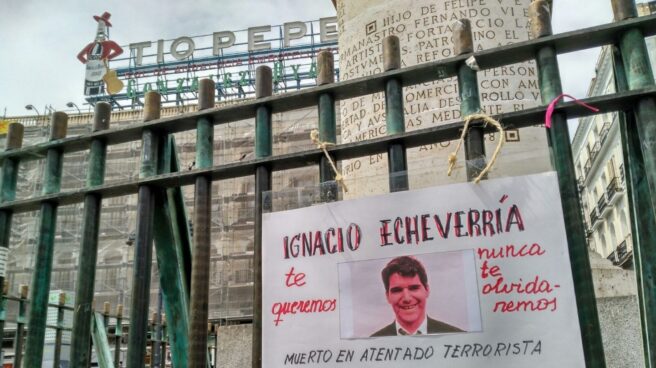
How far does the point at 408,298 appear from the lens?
225 centimetres

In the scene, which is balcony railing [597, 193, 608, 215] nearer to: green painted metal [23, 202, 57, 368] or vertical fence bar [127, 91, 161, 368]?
vertical fence bar [127, 91, 161, 368]

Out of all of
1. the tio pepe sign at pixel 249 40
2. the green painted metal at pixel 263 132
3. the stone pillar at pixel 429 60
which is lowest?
the green painted metal at pixel 263 132

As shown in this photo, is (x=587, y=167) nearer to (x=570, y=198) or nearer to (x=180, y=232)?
(x=180, y=232)

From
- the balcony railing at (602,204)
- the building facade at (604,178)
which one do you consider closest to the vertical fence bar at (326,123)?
the building facade at (604,178)

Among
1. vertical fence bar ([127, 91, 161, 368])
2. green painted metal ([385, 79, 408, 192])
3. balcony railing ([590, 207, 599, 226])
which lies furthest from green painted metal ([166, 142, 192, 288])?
balcony railing ([590, 207, 599, 226])

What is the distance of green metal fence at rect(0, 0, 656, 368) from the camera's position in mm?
2227

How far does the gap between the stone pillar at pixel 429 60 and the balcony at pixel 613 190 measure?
29.8 m

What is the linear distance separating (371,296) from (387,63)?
3.29ft

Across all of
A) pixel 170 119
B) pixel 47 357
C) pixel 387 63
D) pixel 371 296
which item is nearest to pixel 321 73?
pixel 387 63

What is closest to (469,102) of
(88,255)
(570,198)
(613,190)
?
(570,198)

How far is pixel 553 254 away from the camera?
2.13m

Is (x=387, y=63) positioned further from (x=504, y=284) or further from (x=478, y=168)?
(x=504, y=284)

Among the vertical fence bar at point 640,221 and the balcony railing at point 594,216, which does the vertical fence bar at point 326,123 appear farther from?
the balcony railing at point 594,216

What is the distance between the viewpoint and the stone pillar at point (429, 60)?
4789 mm
